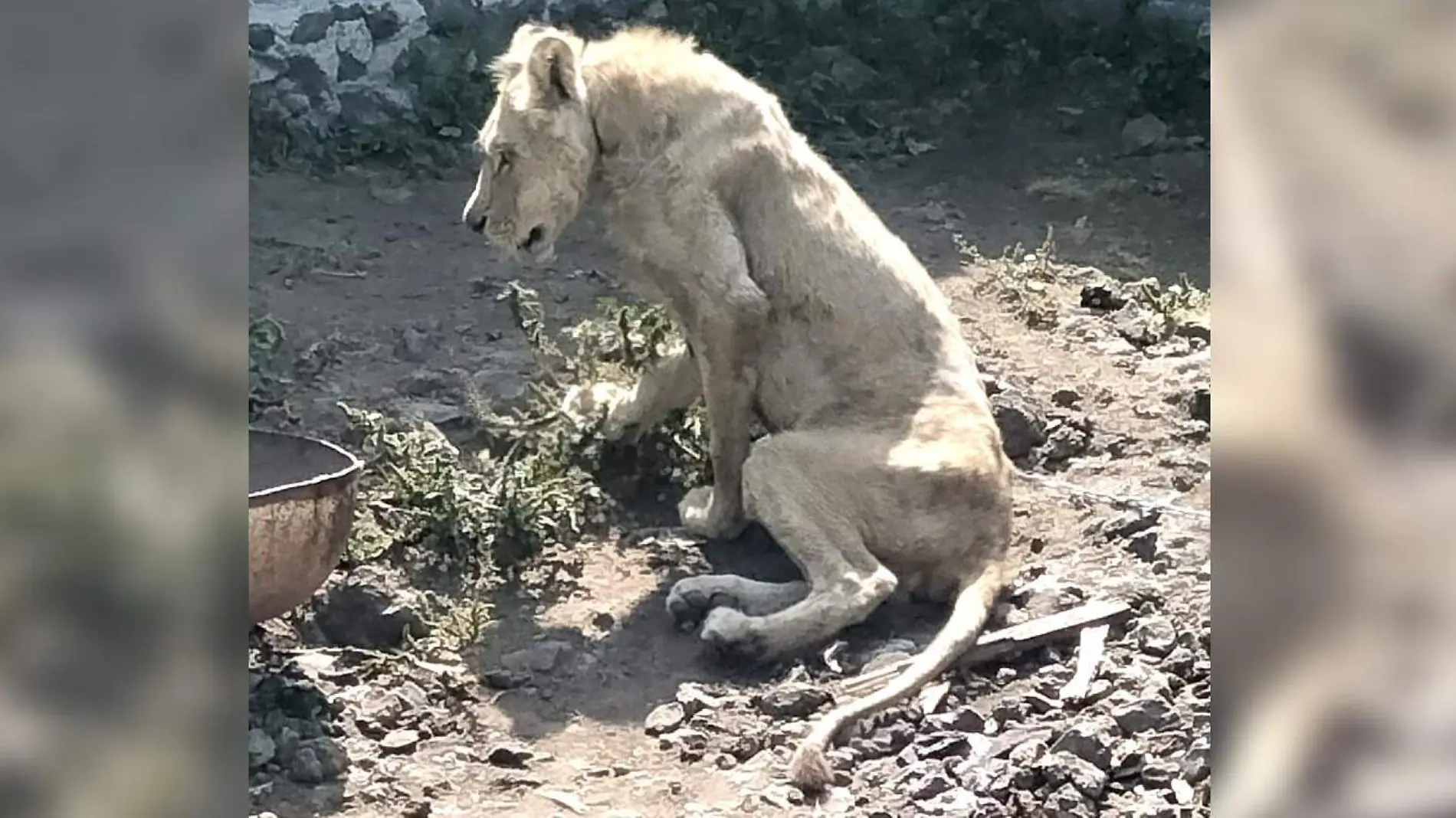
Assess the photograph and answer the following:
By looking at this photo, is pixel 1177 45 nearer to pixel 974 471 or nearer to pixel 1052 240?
pixel 1052 240

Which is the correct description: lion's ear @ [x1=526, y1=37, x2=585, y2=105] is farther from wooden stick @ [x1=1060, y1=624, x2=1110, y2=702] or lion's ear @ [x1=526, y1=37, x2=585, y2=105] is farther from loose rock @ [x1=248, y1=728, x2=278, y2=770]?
wooden stick @ [x1=1060, y1=624, x2=1110, y2=702]

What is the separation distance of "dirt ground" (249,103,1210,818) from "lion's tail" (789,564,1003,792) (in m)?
0.06

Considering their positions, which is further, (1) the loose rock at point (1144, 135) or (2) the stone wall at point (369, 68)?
(1) the loose rock at point (1144, 135)

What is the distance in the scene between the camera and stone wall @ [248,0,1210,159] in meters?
10.4

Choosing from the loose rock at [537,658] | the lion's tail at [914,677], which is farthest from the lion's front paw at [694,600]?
the lion's tail at [914,677]

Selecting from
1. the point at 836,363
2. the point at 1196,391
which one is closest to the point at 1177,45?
the point at 1196,391

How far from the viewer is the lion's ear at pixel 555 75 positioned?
5.49 meters

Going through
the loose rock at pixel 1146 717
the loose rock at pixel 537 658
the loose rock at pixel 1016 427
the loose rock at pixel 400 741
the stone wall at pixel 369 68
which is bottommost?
the loose rock at pixel 400 741

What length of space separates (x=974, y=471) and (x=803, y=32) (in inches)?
278

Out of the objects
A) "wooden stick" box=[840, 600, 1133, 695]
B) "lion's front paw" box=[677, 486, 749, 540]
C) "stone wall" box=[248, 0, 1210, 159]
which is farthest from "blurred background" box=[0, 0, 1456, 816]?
"stone wall" box=[248, 0, 1210, 159]

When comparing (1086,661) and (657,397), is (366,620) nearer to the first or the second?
(657,397)

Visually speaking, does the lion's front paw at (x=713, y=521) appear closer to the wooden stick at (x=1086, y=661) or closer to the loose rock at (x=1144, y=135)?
the wooden stick at (x=1086, y=661)
